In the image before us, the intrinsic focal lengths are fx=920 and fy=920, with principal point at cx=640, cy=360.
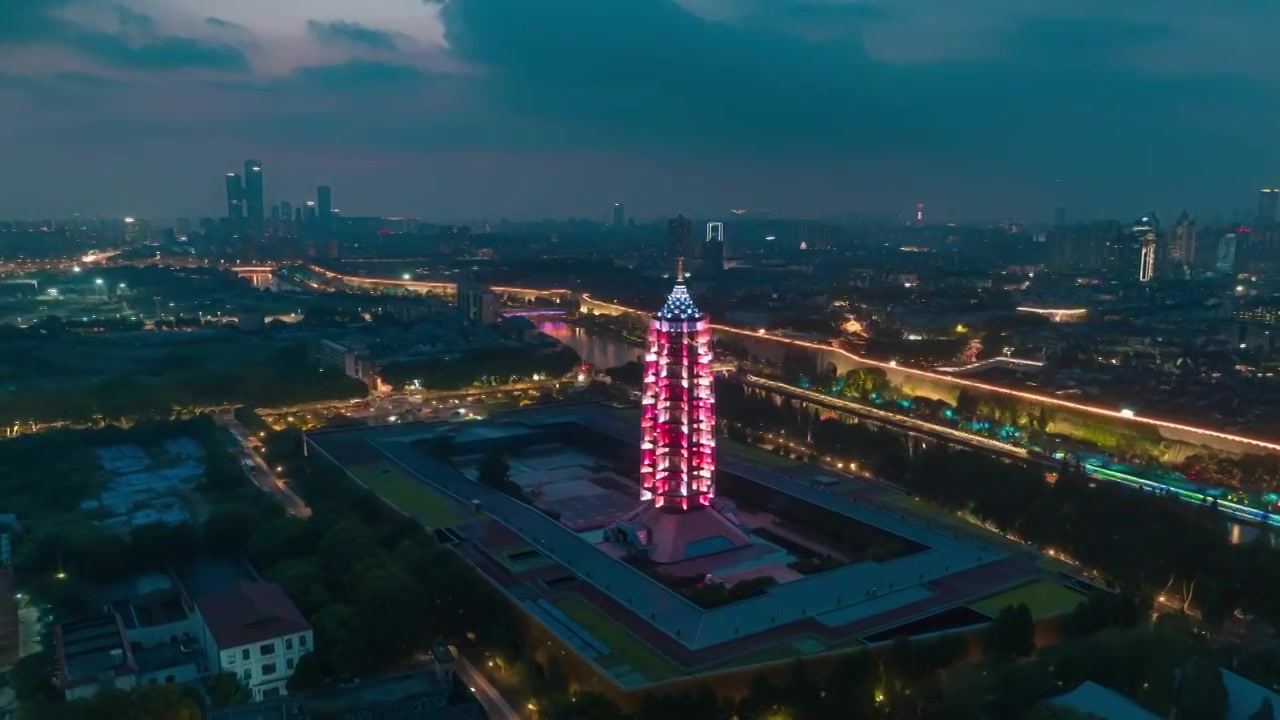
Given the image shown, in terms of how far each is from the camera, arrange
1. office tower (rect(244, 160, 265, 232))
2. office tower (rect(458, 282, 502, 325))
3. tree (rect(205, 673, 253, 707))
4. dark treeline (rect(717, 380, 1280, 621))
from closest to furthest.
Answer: tree (rect(205, 673, 253, 707))
dark treeline (rect(717, 380, 1280, 621))
office tower (rect(458, 282, 502, 325))
office tower (rect(244, 160, 265, 232))

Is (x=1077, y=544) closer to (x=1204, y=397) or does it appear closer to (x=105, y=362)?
(x=1204, y=397)

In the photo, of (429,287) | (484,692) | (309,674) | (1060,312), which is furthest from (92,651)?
(429,287)

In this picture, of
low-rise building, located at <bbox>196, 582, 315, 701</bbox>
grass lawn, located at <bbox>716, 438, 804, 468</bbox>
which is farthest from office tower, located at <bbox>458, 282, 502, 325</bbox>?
low-rise building, located at <bbox>196, 582, 315, 701</bbox>

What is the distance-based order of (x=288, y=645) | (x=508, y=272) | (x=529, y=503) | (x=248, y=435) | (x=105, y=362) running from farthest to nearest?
(x=508, y=272)
(x=105, y=362)
(x=248, y=435)
(x=529, y=503)
(x=288, y=645)

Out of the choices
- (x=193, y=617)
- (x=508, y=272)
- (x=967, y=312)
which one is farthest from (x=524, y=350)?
(x=508, y=272)

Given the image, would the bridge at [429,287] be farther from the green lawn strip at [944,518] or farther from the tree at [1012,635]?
the tree at [1012,635]

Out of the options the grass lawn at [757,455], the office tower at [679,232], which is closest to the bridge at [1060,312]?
the office tower at [679,232]

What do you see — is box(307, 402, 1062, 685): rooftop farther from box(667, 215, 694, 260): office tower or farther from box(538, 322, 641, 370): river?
box(667, 215, 694, 260): office tower
